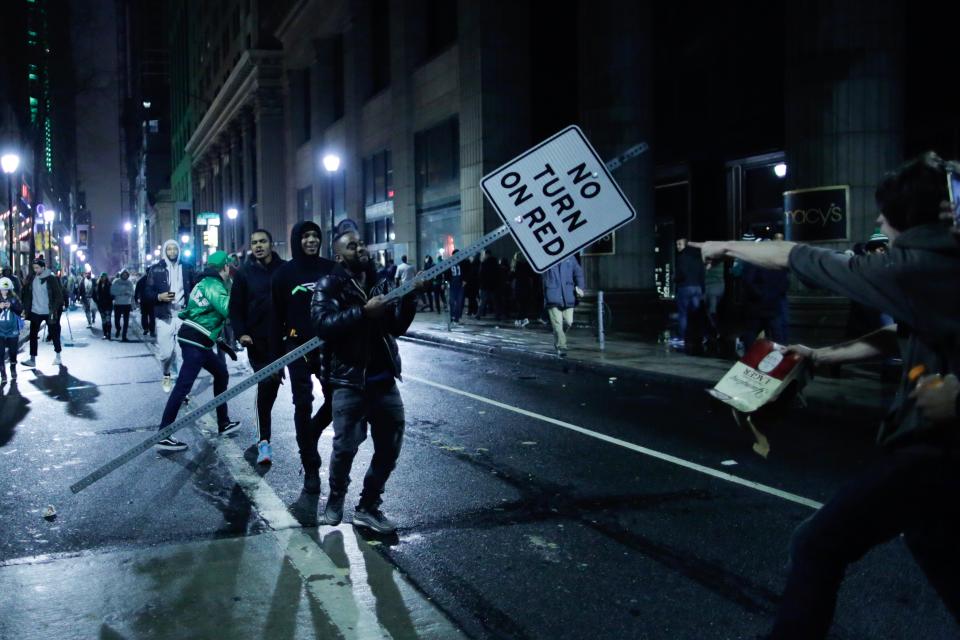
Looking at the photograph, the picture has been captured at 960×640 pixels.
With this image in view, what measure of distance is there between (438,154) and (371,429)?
27544 mm

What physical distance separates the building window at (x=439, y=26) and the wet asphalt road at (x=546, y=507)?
75.5 feet

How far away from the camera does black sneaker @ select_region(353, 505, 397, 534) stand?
5.39 m

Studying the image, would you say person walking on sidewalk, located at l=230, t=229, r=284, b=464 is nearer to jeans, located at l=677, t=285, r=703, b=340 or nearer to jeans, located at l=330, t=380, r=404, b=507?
jeans, located at l=330, t=380, r=404, b=507

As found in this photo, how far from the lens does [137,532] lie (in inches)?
218

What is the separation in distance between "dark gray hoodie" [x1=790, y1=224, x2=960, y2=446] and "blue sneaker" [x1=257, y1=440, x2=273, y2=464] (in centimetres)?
564

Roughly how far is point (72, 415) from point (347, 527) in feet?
20.6

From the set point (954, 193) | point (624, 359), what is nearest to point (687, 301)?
point (624, 359)

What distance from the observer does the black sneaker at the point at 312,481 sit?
21.3 ft

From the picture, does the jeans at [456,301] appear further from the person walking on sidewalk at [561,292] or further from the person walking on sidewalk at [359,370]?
the person walking on sidewalk at [359,370]

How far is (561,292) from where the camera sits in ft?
50.2

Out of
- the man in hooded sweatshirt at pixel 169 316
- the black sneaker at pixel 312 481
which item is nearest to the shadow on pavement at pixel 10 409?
the man in hooded sweatshirt at pixel 169 316

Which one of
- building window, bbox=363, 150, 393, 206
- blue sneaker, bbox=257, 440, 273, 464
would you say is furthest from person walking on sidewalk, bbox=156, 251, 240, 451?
building window, bbox=363, 150, 393, 206

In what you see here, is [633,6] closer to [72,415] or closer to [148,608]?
[72,415]

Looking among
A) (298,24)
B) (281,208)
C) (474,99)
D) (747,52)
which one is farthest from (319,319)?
(281,208)
